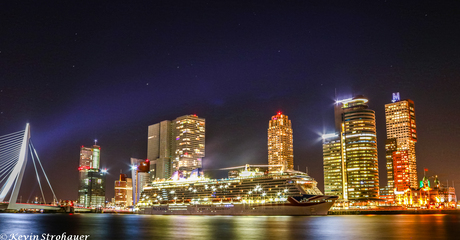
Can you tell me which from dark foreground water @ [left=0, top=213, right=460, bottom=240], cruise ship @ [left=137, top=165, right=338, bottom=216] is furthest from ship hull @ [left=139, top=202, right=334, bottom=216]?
dark foreground water @ [left=0, top=213, right=460, bottom=240]

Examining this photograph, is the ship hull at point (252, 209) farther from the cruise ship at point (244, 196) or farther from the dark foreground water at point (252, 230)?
the dark foreground water at point (252, 230)

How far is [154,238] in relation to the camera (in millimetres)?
43156

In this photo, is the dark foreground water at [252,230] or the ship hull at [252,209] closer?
the dark foreground water at [252,230]

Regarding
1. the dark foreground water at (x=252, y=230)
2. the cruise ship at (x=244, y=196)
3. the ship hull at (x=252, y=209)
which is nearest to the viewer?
the dark foreground water at (x=252, y=230)

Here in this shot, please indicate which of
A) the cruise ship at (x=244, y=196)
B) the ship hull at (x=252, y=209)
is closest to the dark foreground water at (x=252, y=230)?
the ship hull at (x=252, y=209)

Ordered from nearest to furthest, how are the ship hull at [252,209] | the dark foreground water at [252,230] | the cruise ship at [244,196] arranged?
the dark foreground water at [252,230], the ship hull at [252,209], the cruise ship at [244,196]

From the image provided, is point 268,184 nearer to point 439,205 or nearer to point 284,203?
point 284,203

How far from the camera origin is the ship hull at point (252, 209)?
323 ft

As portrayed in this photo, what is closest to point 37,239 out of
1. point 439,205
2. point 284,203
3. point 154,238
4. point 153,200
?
point 154,238

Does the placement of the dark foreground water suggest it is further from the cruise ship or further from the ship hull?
the cruise ship

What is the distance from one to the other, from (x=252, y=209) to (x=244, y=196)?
520 centimetres

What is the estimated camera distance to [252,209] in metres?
105

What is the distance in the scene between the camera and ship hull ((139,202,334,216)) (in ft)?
323

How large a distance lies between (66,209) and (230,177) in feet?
348
